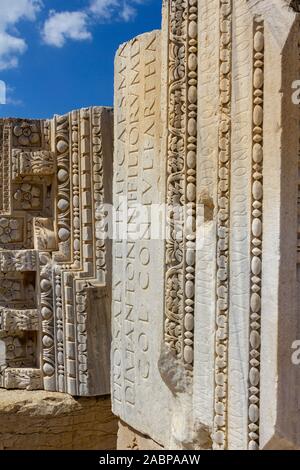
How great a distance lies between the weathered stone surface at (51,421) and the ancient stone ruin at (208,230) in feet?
3.15

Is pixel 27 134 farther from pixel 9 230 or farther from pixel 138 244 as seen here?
pixel 138 244

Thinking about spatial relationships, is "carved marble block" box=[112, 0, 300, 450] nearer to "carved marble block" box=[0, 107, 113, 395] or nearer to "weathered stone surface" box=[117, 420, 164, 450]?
"weathered stone surface" box=[117, 420, 164, 450]

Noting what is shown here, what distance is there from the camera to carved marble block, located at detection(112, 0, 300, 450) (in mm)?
2105

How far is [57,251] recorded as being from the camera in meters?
3.87

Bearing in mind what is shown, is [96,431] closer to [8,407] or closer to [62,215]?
[8,407]

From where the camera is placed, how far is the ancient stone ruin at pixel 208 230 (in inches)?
83.0

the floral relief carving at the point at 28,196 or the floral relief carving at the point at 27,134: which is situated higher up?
the floral relief carving at the point at 27,134

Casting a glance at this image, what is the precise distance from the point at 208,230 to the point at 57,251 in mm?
1781

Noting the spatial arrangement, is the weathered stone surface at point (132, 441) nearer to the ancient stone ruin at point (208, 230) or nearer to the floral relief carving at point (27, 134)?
the ancient stone ruin at point (208, 230)

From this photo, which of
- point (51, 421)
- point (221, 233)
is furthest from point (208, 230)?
point (51, 421)

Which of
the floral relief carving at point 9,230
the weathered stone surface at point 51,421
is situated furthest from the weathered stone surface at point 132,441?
the floral relief carving at point 9,230

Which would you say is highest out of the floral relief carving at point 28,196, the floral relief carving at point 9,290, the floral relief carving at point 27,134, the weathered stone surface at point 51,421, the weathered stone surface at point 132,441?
the floral relief carving at point 27,134

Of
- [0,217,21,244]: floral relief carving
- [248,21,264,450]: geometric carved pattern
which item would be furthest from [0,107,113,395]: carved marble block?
[248,21,264,450]: geometric carved pattern
